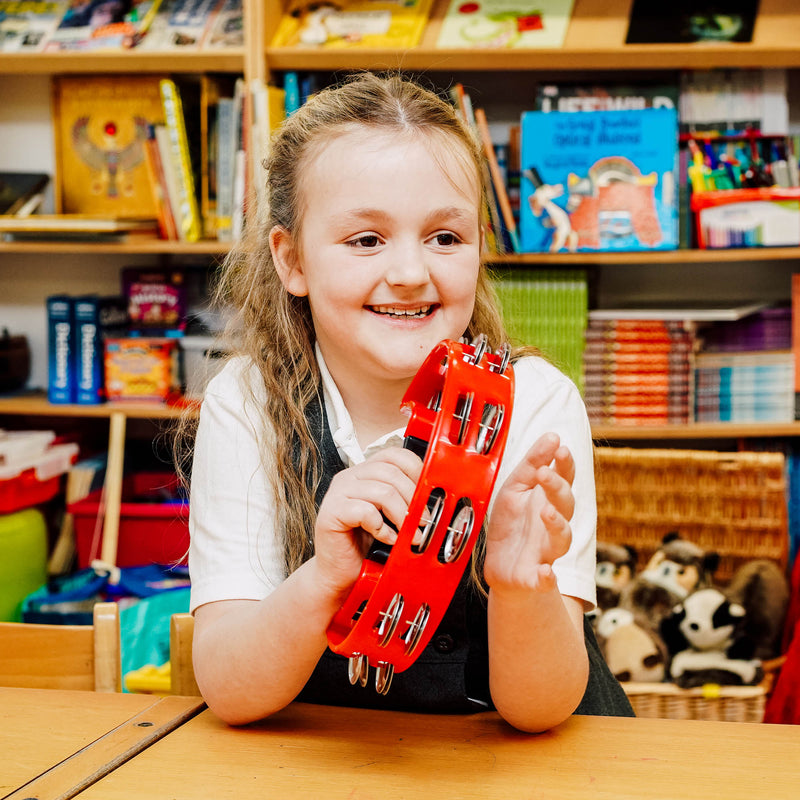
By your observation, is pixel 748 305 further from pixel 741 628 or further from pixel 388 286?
pixel 388 286

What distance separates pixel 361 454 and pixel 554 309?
3.90 ft

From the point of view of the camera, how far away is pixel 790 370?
201 centimetres

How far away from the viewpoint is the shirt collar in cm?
94

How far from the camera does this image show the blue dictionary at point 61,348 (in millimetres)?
2205

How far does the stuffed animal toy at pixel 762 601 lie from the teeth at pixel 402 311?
48.8 inches

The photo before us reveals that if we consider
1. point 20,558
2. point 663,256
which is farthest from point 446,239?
point 20,558

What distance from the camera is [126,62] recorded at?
2141mm

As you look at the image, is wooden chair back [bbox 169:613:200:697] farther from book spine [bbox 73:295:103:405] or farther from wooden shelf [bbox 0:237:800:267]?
book spine [bbox 73:295:103:405]

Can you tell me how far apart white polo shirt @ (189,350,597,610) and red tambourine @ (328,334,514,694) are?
9.3 inches

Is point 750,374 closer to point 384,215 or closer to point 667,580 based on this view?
point 667,580

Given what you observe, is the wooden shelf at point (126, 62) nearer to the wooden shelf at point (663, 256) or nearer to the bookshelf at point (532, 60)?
the bookshelf at point (532, 60)

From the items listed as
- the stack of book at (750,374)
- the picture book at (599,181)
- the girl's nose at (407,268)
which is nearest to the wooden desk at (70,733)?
the girl's nose at (407,268)

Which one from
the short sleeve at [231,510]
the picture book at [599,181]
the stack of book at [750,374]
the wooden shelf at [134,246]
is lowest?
the short sleeve at [231,510]

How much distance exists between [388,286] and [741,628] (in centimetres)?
124
